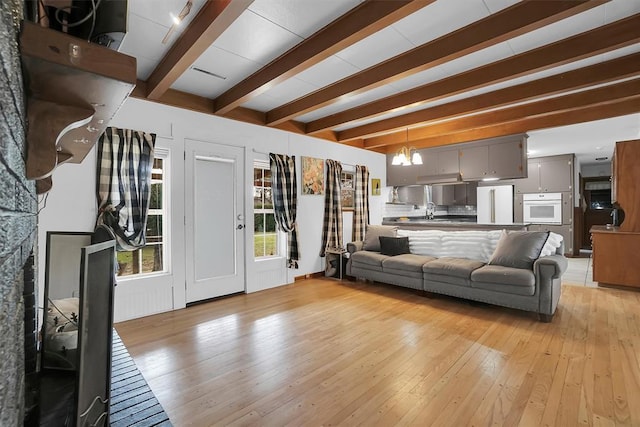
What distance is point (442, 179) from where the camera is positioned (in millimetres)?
6125

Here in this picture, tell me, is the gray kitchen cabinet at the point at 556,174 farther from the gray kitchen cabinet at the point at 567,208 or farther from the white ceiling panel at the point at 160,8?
the white ceiling panel at the point at 160,8

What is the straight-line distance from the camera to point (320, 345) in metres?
2.77

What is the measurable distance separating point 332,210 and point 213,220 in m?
2.16

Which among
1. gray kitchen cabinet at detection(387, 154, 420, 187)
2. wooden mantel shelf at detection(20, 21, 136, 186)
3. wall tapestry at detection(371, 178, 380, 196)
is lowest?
wooden mantel shelf at detection(20, 21, 136, 186)

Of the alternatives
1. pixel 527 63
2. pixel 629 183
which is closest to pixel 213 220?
pixel 527 63

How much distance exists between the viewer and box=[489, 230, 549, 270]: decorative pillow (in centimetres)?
351

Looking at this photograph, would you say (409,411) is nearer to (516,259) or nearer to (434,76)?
(516,259)

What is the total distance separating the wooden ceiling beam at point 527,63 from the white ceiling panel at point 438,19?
2.97 ft

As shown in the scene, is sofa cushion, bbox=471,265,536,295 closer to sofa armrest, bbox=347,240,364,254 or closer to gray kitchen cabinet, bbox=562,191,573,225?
sofa armrest, bbox=347,240,364,254

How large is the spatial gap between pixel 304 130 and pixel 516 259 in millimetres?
3537

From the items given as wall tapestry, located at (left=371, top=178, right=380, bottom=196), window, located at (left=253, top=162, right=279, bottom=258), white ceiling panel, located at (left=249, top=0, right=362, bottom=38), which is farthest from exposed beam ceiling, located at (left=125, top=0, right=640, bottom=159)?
wall tapestry, located at (left=371, top=178, right=380, bottom=196)

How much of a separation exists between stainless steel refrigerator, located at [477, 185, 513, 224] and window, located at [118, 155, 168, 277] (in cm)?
657

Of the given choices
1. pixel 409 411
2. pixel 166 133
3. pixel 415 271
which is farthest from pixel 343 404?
pixel 166 133

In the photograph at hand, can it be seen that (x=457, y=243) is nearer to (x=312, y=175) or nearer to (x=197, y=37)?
(x=312, y=175)
